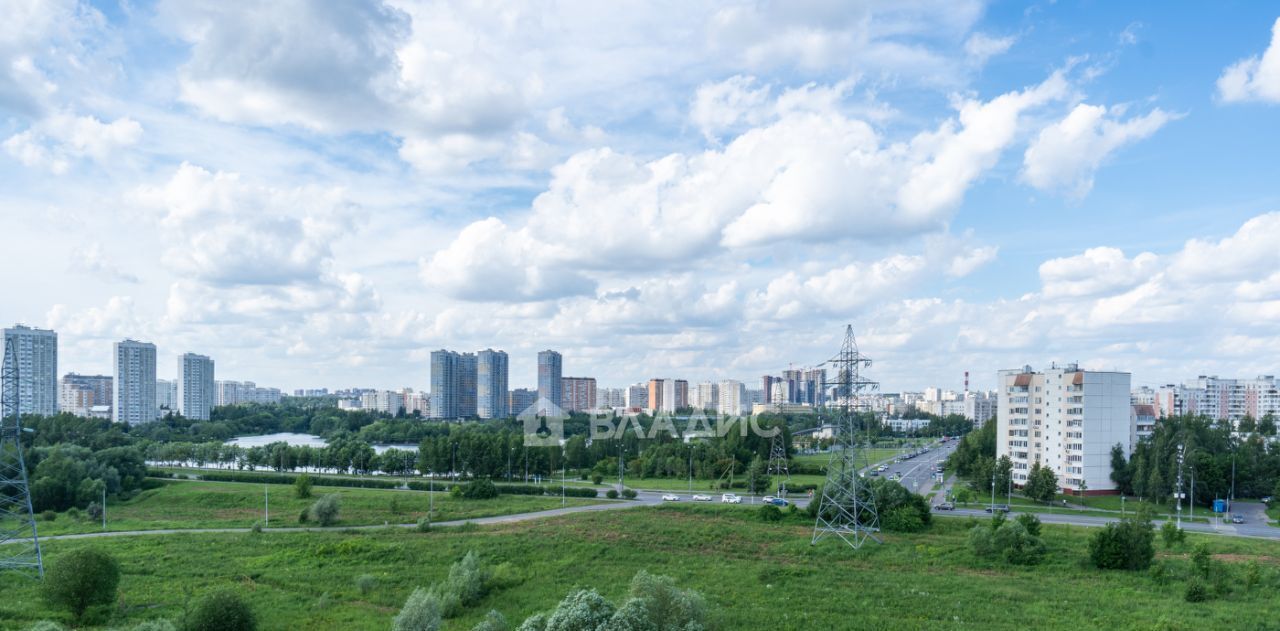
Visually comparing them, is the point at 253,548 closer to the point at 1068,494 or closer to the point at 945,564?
the point at 945,564

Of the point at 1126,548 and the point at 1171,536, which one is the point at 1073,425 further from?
the point at 1126,548

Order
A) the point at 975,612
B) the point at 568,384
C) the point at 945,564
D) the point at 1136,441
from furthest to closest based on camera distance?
the point at 568,384
the point at 1136,441
the point at 945,564
the point at 975,612

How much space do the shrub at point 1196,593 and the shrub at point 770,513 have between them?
20701 mm

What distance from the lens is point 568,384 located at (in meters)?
171

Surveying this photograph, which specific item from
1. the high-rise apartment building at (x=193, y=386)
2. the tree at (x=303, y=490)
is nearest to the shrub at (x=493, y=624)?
the tree at (x=303, y=490)

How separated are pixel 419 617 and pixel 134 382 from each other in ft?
466

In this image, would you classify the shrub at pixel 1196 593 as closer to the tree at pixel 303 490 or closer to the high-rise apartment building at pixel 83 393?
the tree at pixel 303 490

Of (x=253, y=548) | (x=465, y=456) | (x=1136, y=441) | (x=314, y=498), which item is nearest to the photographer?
(x=253, y=548)

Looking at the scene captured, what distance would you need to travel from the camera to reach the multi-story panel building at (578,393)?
16838cm

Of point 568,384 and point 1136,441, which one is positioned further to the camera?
point 568,384

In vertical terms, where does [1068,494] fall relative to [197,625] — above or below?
below

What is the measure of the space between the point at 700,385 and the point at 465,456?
115535mm

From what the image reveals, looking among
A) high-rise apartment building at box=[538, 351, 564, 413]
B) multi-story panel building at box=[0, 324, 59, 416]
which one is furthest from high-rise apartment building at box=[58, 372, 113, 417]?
high-rise apartment building at box=[538, 351, 564, 413]

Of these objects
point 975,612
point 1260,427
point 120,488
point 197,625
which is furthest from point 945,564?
point 1260,427
